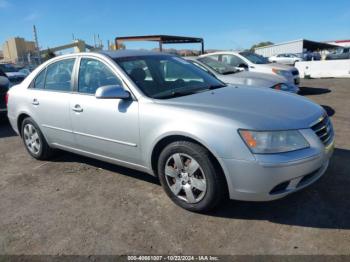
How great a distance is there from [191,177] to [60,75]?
251 centimetres

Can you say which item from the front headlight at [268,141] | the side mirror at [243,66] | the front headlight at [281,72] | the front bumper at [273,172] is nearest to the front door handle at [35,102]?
the front bumper at [273,172]

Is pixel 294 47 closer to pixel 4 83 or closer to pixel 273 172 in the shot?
pixel 4 83

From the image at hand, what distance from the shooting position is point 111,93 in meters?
3.47

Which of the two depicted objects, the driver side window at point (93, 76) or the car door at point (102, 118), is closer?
the car door at point (102, 118)

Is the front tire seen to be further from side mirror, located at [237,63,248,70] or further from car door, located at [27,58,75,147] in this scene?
side mirror, located at [237,63,248,70]

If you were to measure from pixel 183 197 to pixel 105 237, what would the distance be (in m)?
0.86

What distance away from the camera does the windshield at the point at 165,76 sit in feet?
12.2

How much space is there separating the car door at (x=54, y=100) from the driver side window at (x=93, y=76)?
217mm

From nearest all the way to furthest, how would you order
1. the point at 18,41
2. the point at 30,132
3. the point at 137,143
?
the point at 137,143 < the point at 30,132 < the point at 18,41

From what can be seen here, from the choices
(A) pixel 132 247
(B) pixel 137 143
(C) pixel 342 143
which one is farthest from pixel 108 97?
(C) pixel 342 143

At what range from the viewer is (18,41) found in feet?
291

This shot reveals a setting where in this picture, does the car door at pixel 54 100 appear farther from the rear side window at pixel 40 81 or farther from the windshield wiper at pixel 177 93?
the windshield wiper at pixel 177 93

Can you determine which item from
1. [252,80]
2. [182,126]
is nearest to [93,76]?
[182,126]

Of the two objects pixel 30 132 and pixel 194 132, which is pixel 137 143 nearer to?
pixel 194 132
